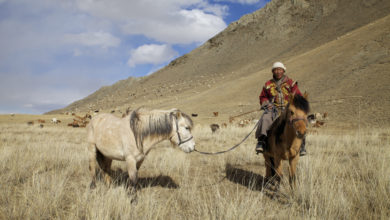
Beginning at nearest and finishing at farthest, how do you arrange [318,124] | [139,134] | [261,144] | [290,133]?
[290,133] < [139,134] < [261,144] < [318,124]

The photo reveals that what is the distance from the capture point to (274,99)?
505 centimetres

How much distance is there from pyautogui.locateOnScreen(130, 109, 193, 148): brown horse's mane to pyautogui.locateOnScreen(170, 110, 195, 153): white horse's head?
55mm

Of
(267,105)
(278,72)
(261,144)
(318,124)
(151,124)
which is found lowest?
(318,124)

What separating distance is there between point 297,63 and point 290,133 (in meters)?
34.3

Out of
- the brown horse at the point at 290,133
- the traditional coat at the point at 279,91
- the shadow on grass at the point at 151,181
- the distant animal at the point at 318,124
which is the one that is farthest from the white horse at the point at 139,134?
the distant animal at the point at 318,124

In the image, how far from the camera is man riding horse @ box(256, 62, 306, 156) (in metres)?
4.70

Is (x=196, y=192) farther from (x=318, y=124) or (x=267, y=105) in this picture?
(x=318, y=124)

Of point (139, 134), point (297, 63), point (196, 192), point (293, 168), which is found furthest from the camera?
point (297, 63)

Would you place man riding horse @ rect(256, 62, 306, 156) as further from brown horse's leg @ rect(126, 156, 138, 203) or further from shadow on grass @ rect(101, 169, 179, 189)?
brown horse's leg @ rect(126, 156, 138, 203)

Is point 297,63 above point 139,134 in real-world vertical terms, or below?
above

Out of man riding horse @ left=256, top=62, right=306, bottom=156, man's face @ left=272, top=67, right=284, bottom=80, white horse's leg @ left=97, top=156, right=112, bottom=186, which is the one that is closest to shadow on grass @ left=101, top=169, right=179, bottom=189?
white horse's leg @ left=97, top=156, right=112, bottom=186

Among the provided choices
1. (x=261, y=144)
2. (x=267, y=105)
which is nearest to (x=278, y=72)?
(x=267, y=105)

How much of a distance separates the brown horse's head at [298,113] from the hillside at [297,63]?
10844 mm

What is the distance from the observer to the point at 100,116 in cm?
482
